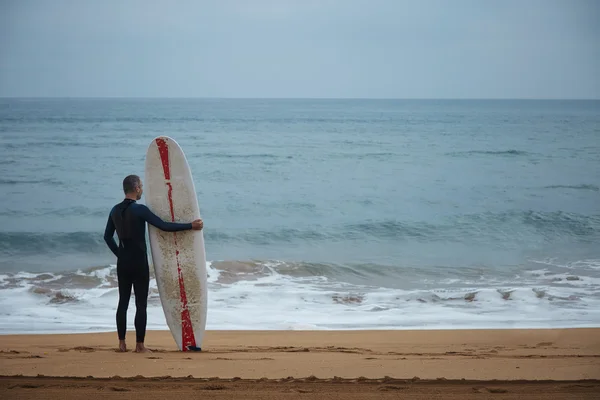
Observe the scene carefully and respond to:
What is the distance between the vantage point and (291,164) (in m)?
24.8

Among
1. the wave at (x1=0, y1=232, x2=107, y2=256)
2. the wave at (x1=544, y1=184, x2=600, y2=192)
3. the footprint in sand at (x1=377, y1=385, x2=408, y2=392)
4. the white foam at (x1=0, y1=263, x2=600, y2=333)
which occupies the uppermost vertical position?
the footprint in sand at (x1=377, y1=385, x2=408, y2=392)

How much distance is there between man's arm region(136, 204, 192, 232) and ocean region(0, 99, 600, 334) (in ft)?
7.29

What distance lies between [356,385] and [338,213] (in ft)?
38.5

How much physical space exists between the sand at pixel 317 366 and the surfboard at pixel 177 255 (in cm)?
26

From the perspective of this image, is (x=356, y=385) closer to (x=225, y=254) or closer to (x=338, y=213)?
(x=225, y=254)

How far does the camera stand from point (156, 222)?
457 cm

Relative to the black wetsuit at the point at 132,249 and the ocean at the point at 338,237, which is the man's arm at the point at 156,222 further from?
the ocean at the point at 338,237

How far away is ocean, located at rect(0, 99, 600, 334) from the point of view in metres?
7.23

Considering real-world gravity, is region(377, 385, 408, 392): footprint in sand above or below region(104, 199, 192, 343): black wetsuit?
below

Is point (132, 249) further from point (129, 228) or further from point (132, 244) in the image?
point (129, 228)

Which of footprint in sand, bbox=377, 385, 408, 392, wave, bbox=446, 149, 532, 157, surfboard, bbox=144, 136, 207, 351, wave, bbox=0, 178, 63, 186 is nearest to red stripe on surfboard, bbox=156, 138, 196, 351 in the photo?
surfboard, bbox=144, 136, 207, 351

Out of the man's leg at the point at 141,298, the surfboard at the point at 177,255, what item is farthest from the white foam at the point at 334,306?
the man's leg at the point at 141,298

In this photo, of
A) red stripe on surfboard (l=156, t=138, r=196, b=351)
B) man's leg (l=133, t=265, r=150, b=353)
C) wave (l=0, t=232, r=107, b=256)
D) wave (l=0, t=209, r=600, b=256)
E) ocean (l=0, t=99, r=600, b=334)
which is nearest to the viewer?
man's leg (l=133, t=265, r=150, b=353)

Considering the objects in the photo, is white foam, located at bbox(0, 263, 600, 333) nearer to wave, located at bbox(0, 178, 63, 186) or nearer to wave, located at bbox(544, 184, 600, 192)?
wave, located at bbox(544, 184, 600, 192)
